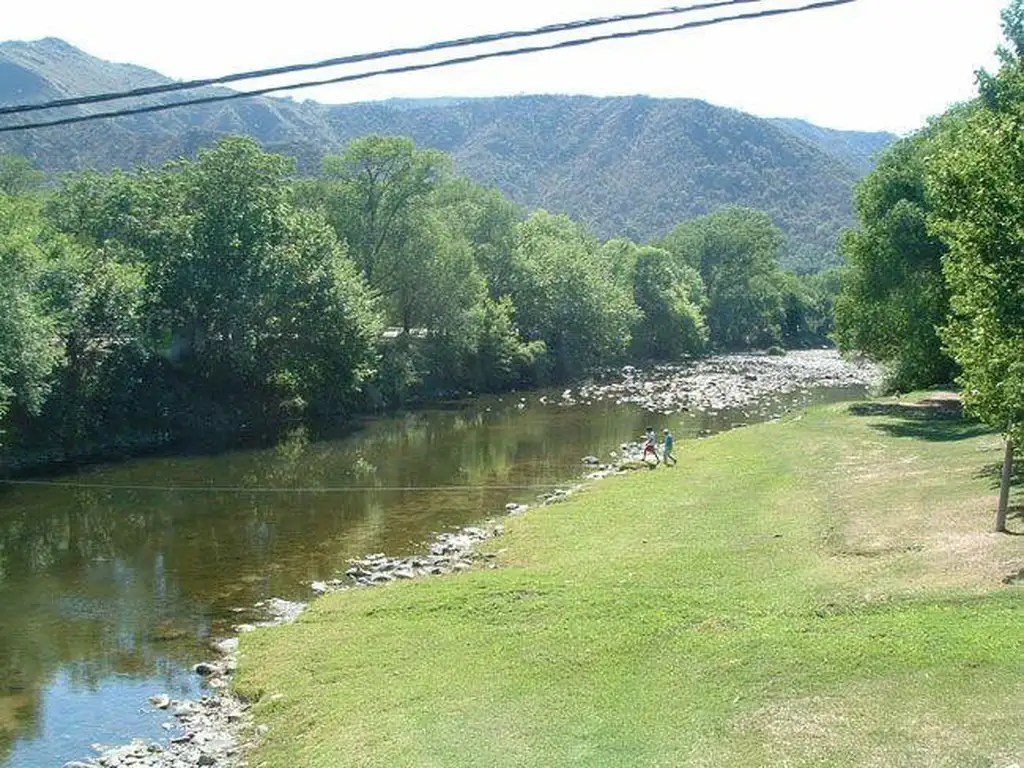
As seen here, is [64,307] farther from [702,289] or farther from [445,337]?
[702,289]

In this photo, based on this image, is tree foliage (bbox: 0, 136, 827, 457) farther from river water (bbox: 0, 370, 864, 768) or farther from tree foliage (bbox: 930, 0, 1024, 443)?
tree foliage (bbox: 930, 0, 1024, 443)

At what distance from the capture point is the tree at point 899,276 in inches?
1811

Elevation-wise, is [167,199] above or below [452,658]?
above

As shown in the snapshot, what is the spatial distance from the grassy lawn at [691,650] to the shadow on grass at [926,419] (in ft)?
35.6

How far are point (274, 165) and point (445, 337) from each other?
2309 cm

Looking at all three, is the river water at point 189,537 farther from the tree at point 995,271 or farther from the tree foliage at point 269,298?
the tree at point 995,271

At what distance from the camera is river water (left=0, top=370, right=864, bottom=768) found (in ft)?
65.5

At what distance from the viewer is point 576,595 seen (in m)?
22.0

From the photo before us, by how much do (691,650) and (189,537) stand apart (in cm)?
2171

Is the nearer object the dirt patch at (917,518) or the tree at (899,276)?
the dirt patch at (917,518)

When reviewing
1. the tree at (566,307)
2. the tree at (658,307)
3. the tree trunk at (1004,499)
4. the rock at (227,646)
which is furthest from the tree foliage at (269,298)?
the tree trunk at (1004,499)

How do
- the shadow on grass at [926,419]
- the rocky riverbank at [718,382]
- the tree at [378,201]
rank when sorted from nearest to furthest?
the shadow on grass at [926,419], the rocky riverbank at [718,382], the tree at [378,201]

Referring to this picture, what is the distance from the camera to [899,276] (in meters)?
49.1

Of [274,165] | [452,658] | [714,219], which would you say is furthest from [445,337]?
[714,219]
